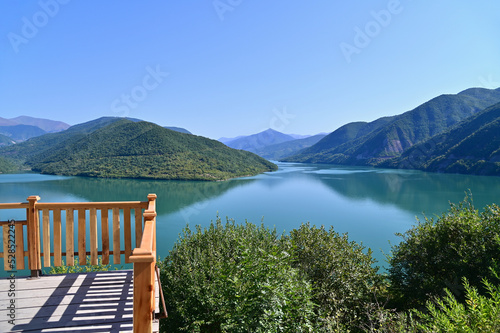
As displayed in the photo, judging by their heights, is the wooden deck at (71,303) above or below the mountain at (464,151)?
below

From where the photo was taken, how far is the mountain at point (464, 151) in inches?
2926

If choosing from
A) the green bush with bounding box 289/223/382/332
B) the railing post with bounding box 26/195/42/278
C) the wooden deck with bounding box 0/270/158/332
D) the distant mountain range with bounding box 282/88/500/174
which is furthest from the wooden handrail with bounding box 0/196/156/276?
the distant mountain range with bounding box 282/88/500/174

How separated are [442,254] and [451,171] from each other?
9129cm

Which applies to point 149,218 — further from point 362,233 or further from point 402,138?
point 402,138

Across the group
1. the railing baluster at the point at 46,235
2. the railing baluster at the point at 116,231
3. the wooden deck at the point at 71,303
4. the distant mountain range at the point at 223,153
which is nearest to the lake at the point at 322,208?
the railing baluster at the point at 46,235

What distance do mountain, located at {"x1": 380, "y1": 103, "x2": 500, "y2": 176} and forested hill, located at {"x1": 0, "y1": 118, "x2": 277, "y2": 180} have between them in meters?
54.3

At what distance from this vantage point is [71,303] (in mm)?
3287

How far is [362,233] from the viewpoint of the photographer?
24.4 m

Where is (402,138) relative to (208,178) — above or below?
above

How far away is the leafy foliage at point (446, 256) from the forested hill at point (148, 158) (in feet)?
214

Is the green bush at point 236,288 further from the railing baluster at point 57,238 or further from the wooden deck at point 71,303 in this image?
the railing baluster at point 57,238

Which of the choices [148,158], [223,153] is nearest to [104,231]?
[148,158]

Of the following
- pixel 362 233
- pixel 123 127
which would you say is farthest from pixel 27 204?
pixel 123 127

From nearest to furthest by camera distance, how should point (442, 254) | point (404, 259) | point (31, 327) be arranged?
point (31, 327) → point (442, 254) → point (404, 259)
